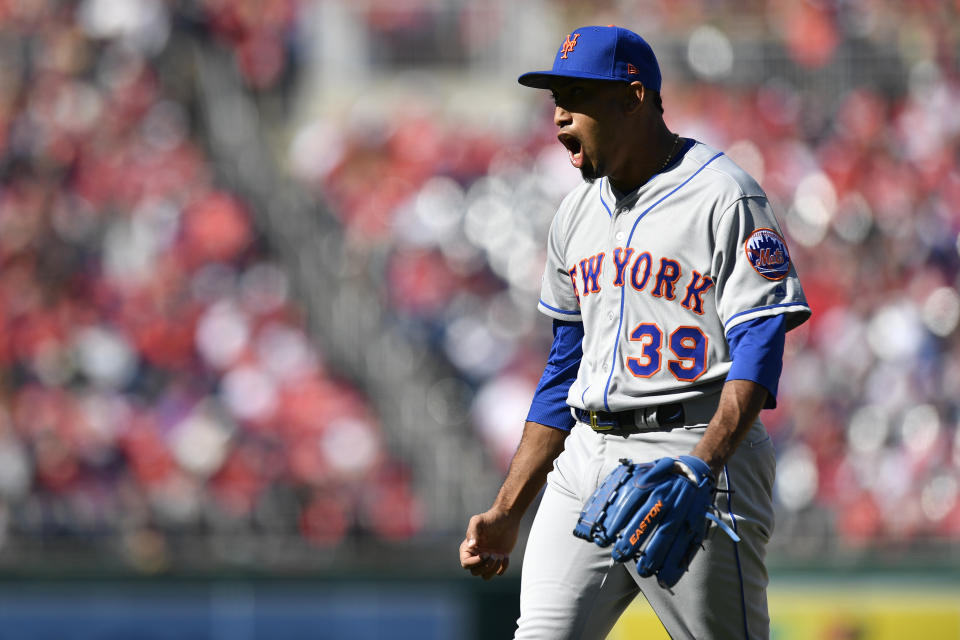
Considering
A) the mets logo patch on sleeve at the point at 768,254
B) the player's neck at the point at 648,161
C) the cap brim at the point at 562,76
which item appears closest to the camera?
the mets logo patch on sleeve at the point at 768,254

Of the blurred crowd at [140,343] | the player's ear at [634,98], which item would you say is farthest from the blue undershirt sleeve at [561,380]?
the blurred crowd at [140,343]

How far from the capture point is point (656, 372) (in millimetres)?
2674

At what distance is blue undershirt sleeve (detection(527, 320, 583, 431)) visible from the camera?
2.96m

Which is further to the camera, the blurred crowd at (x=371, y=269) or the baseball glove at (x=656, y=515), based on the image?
the blurred crowd at (x=371, y=269)

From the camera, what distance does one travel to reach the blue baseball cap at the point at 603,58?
2635 mm

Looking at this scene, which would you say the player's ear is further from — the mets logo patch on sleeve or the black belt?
the black belt

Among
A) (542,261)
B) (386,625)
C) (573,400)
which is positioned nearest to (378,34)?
(542,261)

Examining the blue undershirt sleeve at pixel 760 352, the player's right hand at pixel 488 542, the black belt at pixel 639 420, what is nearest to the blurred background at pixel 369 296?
the player's right hand at pixel 488 542

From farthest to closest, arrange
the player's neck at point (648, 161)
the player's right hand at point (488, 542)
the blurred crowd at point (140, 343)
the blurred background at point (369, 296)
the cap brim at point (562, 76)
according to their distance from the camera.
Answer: the blurred crowd at point (140, 343), the blurred background at point (369, 296), the player's right hand at point (488, 542), the player's neck at point (648, 161), the cap brim at point (562, 76)

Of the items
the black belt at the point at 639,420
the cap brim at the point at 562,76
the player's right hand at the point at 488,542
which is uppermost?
the cap brim at the point at 562,76

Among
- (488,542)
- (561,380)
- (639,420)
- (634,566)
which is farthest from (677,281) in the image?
(488,542)

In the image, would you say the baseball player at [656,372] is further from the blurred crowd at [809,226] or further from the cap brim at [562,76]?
the blurred crowd at [809,226]

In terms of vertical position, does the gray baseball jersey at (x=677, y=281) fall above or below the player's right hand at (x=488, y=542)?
above

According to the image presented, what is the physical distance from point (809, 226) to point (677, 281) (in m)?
6.44
